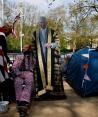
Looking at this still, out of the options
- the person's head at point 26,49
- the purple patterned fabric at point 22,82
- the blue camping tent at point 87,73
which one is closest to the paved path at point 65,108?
→ the blue camping tent at point 87,73

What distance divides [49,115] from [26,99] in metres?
0.56

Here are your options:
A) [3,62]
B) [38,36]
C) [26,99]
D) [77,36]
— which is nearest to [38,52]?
[38,36]

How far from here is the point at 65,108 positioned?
7.69m

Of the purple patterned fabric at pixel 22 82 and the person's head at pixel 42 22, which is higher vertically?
the person's head at pixel 42 22

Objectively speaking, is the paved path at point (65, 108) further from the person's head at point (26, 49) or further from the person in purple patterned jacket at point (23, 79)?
the person's head at point (26, 49)

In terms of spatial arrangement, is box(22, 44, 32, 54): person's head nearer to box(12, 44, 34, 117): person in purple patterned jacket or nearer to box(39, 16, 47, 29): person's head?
box(12, 44, 34, 117): person in purple patterned jacket

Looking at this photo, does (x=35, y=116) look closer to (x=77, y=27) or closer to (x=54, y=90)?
(x=54, y=90)

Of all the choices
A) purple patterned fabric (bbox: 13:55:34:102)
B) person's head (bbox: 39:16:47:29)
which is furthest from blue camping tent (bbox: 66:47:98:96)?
purple patterned fabric (bbox: 13:55:34:102)

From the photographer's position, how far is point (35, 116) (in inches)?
275

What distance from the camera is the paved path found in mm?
7145

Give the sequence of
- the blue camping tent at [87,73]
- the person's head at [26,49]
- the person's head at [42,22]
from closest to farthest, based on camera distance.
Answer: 1. the person's head at [26,49]
2. the person's head at [42,22]
3. the blue camping tent at [87,73]

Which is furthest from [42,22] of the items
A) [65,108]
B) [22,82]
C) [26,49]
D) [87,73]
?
[65,108]

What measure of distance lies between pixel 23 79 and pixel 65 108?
3.70 feet

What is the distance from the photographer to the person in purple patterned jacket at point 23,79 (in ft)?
22.6
